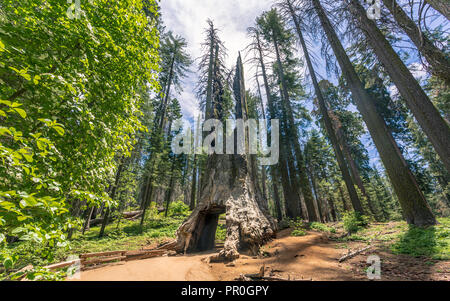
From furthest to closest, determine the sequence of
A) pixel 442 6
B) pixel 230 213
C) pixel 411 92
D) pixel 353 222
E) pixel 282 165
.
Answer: pixel 282 165 → pixel 353 222 → pixel 230 213 → pixel 411 92 → pixel 442 6

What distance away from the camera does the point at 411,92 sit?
218 inches

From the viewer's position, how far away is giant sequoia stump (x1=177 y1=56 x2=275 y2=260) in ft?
19.6

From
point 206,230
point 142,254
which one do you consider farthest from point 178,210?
point 142,254

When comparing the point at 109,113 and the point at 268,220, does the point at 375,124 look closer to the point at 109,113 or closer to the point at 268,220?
the point at 268,220

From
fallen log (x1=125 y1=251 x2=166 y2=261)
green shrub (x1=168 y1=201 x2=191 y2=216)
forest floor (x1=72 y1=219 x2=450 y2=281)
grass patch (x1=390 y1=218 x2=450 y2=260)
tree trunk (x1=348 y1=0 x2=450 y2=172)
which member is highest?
tree trunk (x1=348 y1=0 x2=450 y2=172)

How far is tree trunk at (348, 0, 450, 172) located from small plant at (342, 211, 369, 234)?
4.34 metres

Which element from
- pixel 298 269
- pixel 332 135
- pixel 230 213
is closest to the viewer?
pixel 298 269

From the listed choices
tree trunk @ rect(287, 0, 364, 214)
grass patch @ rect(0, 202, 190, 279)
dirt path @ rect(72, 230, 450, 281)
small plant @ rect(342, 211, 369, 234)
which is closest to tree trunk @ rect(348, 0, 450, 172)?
dirt path @ rect(72, 230, 450, 281)

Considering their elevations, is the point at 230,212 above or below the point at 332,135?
below

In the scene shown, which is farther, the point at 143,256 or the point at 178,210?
the point at 178,210

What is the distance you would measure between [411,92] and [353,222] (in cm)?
594

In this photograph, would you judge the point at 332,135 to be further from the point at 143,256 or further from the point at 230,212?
the point at 143,256

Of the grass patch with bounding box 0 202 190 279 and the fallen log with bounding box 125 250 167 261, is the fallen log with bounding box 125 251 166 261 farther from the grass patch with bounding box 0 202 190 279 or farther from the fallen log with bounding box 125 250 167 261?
the grass patch with bounding box 0 202 190 279
